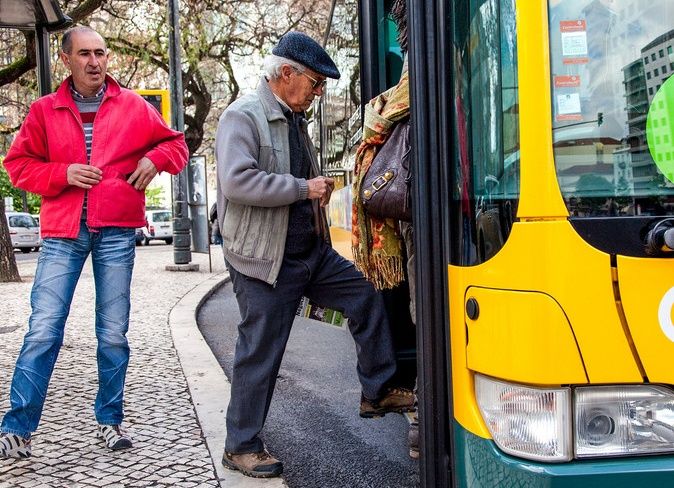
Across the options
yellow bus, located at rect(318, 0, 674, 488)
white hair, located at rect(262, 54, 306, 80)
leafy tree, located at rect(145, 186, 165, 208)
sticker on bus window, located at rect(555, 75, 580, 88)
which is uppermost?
leafy tree, located at rect(145, 186, 165, 208)

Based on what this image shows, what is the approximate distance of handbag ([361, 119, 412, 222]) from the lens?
105 inches

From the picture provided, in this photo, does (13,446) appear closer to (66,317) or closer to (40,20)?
(66,317)

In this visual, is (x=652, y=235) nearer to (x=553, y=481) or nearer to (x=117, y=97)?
(x=553, y=481)

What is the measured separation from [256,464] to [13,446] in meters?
1.13

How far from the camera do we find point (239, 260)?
3.27 meters

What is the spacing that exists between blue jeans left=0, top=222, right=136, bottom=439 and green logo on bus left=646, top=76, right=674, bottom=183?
2572mm

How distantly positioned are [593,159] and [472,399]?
2.22ft

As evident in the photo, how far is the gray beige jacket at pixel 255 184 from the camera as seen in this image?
314 cm

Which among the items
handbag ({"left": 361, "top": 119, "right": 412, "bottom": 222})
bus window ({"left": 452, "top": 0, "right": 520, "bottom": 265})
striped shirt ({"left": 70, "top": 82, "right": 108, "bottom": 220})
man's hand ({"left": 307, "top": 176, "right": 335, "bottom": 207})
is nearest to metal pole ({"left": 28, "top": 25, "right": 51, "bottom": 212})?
striped shirt ({"left": 70, "top": 82, "right": 108, "bottom": 220})

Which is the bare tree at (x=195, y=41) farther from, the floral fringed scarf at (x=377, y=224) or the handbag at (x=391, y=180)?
the handbag at (x=391, y=180)

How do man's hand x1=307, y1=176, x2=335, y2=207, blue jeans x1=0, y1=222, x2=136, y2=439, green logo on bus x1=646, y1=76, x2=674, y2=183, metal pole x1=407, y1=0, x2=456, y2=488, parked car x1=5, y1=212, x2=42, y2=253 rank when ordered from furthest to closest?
parked car x1=5, y1=212, x2=42, y2=253 < blue jeans x1=0, y1=222, x2=136, y2=439 < man's hand x1=307, y1=176, x2=335, y2=207 < metal pole x1=407, y1=0, x2=456, y2=488 < green logo on bus x1=646, y1=76, x2=674, y2=183

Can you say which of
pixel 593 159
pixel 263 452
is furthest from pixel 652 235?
pixel 263 452

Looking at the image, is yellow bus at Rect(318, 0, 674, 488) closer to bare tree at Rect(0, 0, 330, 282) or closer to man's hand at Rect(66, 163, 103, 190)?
man's hand at Rect(66, 163, 103, 190)

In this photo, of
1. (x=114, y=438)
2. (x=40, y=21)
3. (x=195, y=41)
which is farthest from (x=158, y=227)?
(x=114, y=438)
